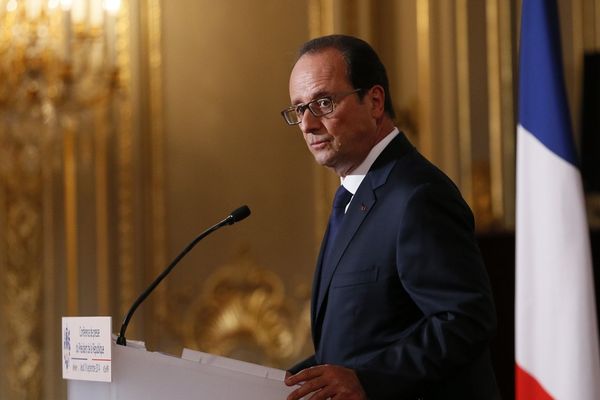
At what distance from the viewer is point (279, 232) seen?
17.1 feet

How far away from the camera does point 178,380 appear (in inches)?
69.9

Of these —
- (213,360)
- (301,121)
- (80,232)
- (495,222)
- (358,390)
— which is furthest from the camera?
(80,232)

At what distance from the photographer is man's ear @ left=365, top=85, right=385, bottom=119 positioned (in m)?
2.12

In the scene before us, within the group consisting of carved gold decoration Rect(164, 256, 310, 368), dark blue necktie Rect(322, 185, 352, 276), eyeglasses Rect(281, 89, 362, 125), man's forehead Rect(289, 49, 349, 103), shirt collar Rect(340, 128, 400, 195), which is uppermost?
man's forehead Rect(289, 49, 349, 103)

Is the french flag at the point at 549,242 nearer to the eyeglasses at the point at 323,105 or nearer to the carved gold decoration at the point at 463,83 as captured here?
the eyeglasses at the point at 323,105

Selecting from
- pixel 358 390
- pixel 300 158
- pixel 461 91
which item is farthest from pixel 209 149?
pixel 358 390

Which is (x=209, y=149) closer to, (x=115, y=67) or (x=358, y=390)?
(x=115, y=67)

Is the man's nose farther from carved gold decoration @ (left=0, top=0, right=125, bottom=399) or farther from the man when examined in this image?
carved gold decoration @ (left=0, top=0, right=125, bottom=399)

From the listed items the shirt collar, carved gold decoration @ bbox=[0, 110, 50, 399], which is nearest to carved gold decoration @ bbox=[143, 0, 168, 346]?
carved gold decoration @ bbox=[0, 110, 50, 399]

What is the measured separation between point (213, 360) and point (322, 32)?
3.50 m

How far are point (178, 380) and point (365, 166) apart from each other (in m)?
0.63

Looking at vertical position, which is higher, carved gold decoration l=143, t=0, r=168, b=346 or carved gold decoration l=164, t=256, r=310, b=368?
carved gold decoration l=143, t=0, r=168, b=346

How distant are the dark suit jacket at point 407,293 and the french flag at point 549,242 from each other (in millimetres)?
846

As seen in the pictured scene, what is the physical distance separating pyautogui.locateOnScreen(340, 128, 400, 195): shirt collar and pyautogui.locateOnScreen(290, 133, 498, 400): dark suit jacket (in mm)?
19
